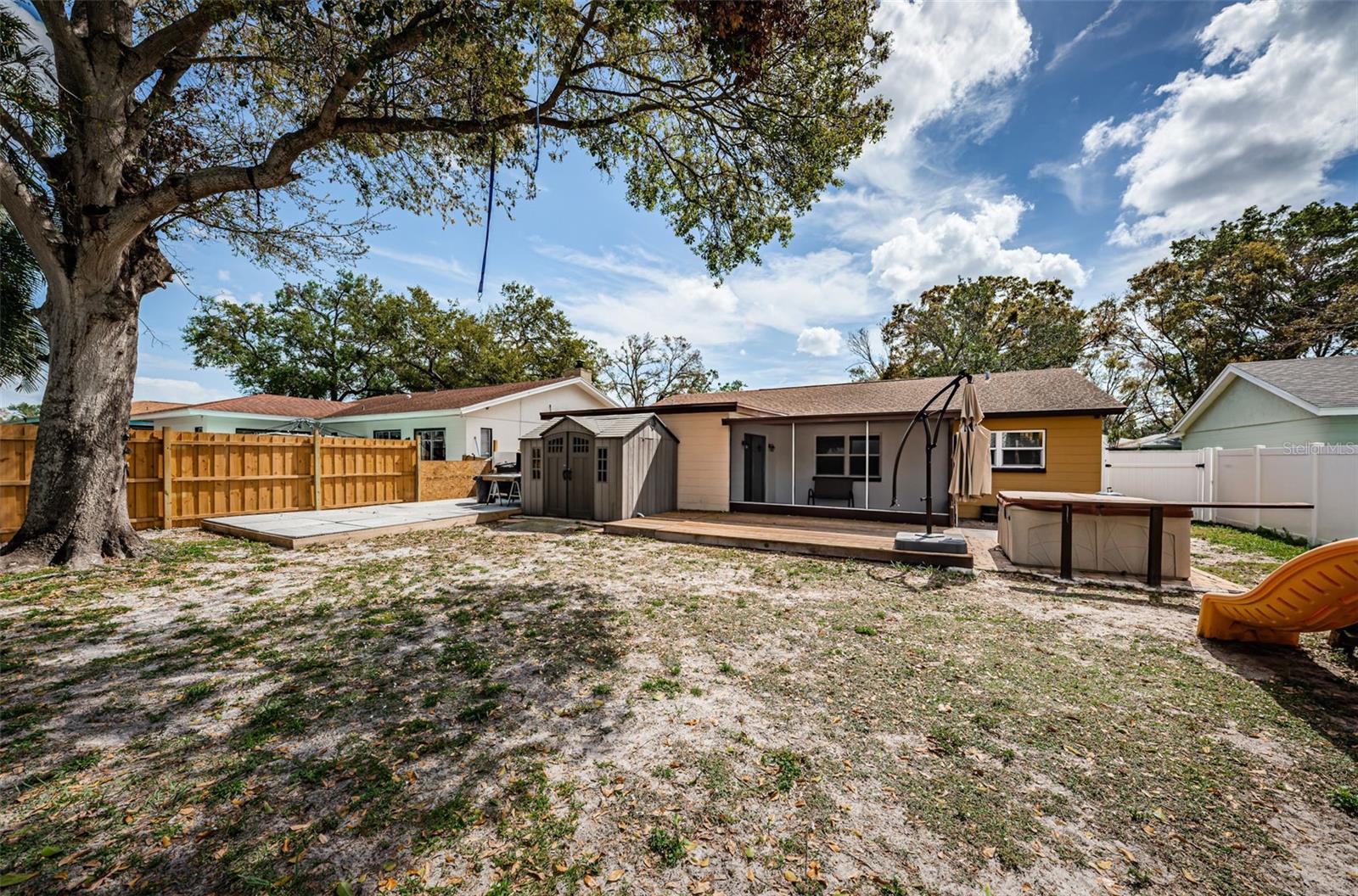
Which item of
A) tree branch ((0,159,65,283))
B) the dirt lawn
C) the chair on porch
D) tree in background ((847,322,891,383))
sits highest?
tree in background ((847,322,891,383))

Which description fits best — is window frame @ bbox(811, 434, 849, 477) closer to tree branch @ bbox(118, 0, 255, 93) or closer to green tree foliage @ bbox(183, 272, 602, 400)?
tree branch @ bbox(118, 0, 255, 93)

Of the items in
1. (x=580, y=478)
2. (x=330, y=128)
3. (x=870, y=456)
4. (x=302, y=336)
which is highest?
(x=302, y=336)

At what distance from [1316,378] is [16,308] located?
27.7 meters

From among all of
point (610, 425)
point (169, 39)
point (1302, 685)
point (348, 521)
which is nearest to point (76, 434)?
point (348, 521)

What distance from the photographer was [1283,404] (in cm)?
1141

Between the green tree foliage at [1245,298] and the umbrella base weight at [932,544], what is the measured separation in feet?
68.7

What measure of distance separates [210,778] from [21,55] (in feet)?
25.2

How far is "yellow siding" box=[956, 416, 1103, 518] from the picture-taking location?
1066 cm

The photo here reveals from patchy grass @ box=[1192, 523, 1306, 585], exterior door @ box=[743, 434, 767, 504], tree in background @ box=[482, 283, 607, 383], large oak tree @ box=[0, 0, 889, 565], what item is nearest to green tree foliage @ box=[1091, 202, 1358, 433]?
patchy grass @ box=[1192, 523, 1306, 585]

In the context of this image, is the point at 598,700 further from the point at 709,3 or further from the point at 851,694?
the point at 709,3

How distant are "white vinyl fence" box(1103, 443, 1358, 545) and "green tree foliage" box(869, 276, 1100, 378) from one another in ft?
43.4

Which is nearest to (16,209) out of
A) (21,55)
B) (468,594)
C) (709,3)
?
(21,55)

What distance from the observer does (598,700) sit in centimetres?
327

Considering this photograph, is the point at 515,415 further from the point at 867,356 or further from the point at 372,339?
the point at 867,356
